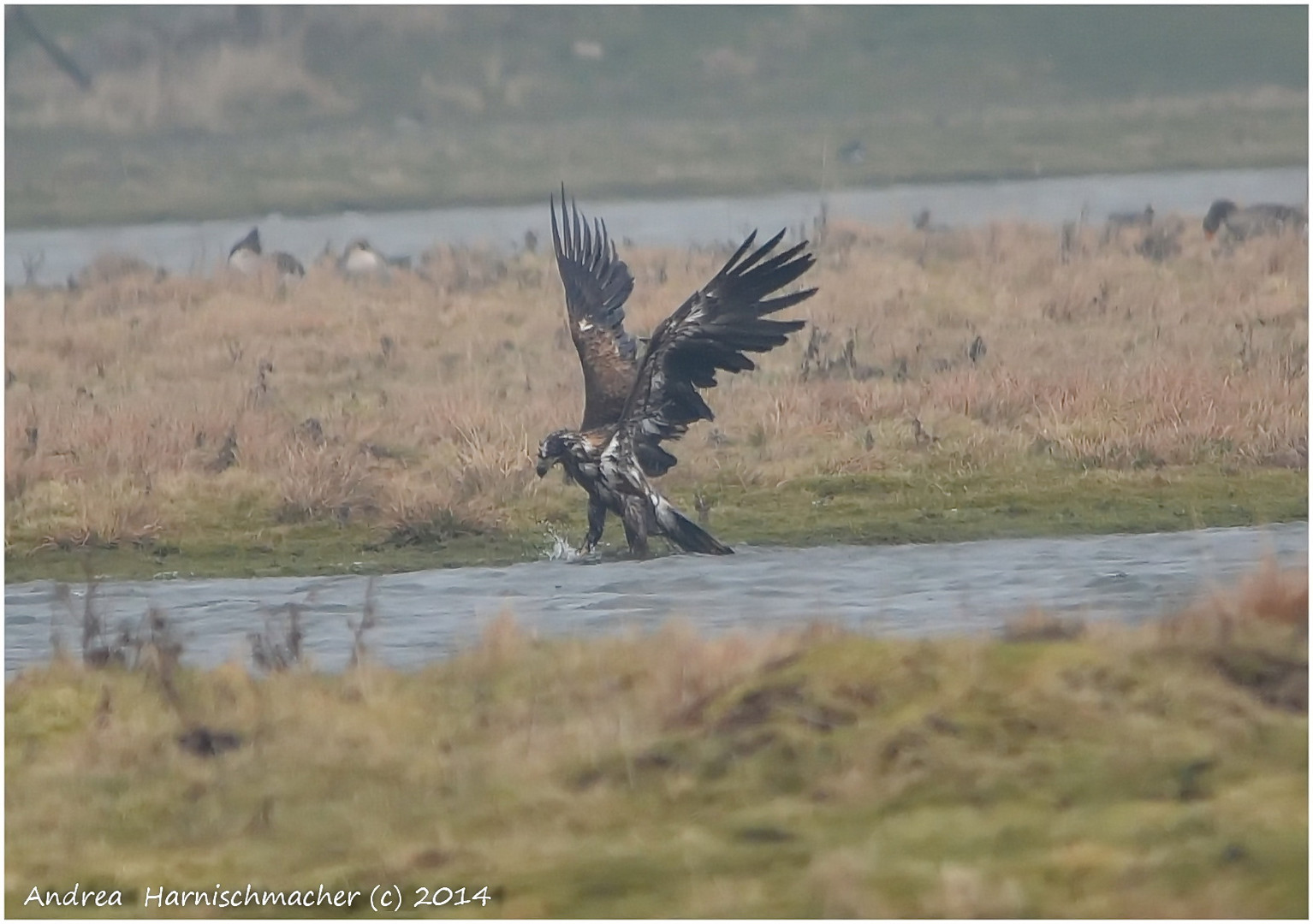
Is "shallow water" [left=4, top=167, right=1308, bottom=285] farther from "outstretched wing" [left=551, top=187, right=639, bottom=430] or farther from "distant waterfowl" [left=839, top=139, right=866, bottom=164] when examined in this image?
"outstretched wing" [left=551, top=187, right=639, bottom=430]

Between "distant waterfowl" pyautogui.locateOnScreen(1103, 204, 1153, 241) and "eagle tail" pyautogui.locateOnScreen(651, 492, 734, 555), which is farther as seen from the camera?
"distant waterfowl" pyautogui.locateOnScreen(1103, 204, 1153, 241)

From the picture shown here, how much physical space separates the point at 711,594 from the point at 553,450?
1029mm

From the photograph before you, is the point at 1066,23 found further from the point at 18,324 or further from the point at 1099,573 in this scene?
the point at 1099,573

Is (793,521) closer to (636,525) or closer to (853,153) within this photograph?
(636,525)

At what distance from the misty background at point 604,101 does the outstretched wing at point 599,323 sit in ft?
68.2

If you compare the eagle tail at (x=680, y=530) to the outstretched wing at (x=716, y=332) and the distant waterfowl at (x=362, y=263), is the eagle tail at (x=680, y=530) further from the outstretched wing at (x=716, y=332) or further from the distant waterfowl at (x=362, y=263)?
the distant waterfowl at (x=362, y=263)

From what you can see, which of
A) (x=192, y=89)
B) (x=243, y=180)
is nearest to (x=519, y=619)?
(x=243, y=180)

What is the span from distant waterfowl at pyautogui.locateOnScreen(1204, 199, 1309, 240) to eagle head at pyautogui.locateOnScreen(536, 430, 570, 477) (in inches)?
475

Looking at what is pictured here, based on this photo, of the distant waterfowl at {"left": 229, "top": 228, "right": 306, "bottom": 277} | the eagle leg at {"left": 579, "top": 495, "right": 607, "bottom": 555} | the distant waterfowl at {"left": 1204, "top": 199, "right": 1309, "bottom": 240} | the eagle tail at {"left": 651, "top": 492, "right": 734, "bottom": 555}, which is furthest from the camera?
the distant waterfowl at {"left": 229, "top": 228, "right": 306, "bottom": 277}

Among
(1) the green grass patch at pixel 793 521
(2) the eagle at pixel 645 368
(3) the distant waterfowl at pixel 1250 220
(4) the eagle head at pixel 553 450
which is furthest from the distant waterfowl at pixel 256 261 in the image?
(4) the eagle head at pixel 553 450

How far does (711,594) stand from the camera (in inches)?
433

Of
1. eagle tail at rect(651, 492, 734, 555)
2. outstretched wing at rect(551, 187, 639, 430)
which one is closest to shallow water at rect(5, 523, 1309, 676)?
eagle tail at rect(651, 492, 734, 555)

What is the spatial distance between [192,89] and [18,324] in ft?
59.8

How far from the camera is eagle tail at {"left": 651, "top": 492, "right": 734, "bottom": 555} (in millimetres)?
11516
